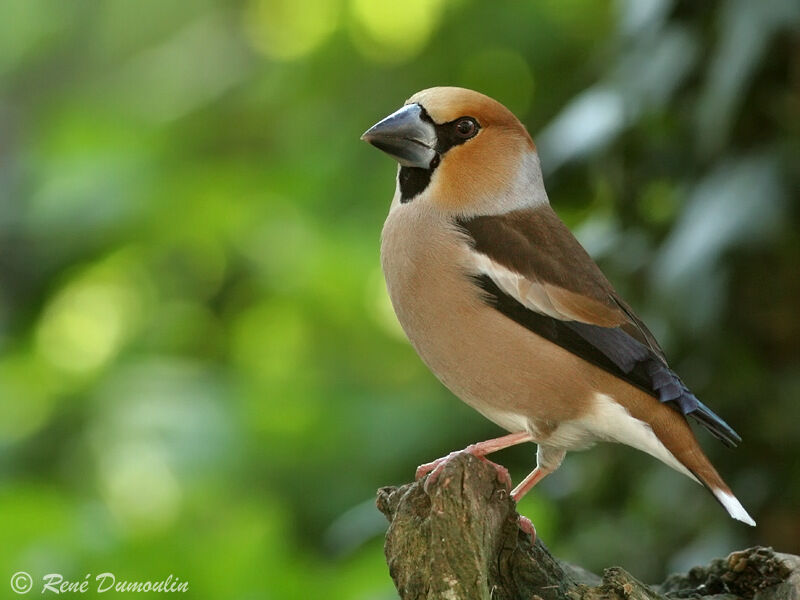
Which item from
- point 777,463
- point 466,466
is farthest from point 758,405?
point 466,466

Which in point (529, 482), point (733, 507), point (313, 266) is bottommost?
point (733, 507)

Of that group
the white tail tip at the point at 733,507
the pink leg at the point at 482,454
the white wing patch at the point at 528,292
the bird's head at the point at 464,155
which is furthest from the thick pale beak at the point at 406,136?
the white tail tip at the point at 733,507

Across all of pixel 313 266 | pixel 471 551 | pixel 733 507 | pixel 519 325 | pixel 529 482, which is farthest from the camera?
pixel 313 266

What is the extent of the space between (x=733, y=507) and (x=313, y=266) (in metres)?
3.55

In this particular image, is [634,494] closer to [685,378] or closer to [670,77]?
[685,378]

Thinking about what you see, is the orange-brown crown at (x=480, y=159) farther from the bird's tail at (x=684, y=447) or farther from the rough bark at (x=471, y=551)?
the rough bark at (x=471, y=551)

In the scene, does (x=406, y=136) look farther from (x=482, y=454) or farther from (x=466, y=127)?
(x=482, y=454)

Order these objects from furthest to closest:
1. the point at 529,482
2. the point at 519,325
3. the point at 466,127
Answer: the point at 466,127, the point at 529,482, the point at 519,325

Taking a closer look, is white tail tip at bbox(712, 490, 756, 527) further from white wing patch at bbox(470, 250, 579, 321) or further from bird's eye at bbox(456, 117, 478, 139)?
bird's eye at bbox(456, 117, 478, 139)

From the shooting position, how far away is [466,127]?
3.23m

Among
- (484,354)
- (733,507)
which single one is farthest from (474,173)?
(733,507)

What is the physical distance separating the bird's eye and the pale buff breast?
1.18ft

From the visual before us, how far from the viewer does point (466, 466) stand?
2.58 metres

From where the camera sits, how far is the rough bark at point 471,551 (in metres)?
2.49
